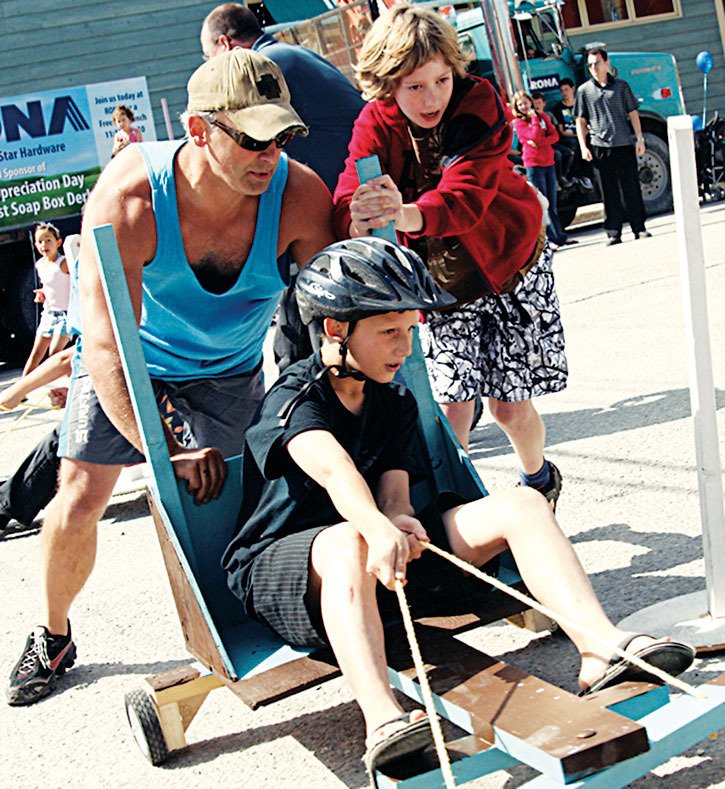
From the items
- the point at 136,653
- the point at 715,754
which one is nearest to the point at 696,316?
the point at 715,754

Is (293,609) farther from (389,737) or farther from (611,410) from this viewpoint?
(611,410)

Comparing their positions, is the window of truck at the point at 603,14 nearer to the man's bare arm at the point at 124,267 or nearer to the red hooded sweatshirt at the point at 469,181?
the red hooded sweatshirt at the point at 469,181

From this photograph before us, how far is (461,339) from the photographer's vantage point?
4301 millimetres

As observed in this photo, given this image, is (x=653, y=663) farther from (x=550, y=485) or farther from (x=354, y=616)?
(x=550, y=485)

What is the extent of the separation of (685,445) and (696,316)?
2504 mm

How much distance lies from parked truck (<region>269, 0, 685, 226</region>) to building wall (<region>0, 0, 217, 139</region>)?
418cm

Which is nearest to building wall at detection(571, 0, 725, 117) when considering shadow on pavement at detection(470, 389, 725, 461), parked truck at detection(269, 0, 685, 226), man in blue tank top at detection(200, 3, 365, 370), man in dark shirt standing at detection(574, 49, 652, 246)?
parked truck at detection(269, 0, 685, 226)

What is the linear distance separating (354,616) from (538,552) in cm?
49

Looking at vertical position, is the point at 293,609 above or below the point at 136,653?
above

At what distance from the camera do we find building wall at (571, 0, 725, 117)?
21.7 metres

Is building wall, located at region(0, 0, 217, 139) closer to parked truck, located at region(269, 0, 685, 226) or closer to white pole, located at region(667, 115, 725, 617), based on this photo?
parked truck, located at region(269, 0, 685, 226)

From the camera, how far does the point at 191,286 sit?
3.63m

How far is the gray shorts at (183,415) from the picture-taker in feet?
12.5

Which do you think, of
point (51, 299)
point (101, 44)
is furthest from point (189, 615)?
point (101, 44)
